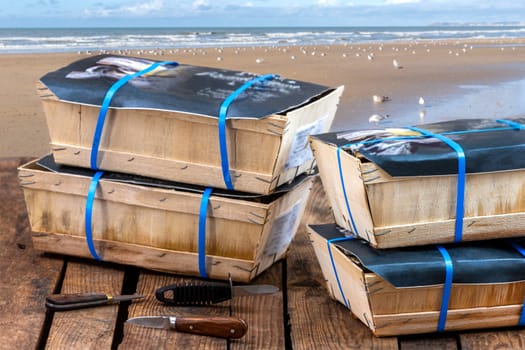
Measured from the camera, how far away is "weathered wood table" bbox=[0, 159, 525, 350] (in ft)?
6.82

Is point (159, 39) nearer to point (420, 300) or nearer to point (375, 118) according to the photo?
point (375, 118)

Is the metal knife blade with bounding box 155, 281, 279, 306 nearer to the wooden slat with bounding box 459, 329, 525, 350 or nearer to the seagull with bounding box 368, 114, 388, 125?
the wooden slat with bounding box 459, 329, 525, 350

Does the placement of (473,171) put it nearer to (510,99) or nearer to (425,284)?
(425,284)

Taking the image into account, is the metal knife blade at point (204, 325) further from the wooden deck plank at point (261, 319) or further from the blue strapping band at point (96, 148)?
the blue strapping band at point (96, 148)

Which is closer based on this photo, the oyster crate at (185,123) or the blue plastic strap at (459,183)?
the blue plastic strap at (459,183)

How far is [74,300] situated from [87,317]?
9 cm

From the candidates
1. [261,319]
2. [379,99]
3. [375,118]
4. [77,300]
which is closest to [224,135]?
[261,319]

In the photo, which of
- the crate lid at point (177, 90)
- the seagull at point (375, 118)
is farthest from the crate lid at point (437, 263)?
the seagull at point (375, 118)

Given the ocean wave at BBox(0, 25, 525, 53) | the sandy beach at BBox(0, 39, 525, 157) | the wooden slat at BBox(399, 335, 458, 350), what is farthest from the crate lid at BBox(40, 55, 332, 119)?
the ocean wave at BBox(0, 25, 525, 53)

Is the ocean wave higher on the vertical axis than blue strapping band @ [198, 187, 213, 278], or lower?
lower

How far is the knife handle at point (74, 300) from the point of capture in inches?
88.2

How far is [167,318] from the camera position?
2123mm

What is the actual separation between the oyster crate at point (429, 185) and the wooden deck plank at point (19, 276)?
1.11 metres

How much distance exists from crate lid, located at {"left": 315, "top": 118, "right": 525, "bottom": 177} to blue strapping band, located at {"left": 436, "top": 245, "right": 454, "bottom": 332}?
27cm
